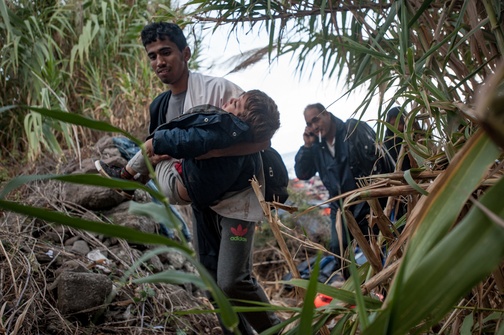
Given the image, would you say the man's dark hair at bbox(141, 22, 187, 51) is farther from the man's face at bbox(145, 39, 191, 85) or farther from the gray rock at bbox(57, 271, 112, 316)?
the gray rock at bbox(57, 271, 112, 316)

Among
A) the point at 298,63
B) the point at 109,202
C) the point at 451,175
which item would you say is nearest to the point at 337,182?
the point at 298,63

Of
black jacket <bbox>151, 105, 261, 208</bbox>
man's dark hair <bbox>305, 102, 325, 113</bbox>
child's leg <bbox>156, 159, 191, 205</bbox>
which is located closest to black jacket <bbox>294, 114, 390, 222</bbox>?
man's dark hair <bbox>305, 102, 325, 113</bbox>

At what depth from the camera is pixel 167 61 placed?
8.39 ft

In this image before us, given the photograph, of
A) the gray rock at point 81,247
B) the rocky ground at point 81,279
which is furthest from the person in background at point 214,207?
the gray rock at point 81,247

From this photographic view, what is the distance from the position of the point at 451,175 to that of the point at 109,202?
3.19m

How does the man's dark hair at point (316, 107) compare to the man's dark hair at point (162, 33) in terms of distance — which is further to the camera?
the man's dark hair at point (316, 107)

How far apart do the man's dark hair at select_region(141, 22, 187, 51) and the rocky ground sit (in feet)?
2.82

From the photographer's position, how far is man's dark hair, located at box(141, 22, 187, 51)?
258 cm

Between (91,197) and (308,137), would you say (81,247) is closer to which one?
(91,197)

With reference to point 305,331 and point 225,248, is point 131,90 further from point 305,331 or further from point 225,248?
point 305,331

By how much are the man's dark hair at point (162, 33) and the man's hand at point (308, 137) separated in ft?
5.58

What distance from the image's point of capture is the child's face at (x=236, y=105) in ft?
7.75

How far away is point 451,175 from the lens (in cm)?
77

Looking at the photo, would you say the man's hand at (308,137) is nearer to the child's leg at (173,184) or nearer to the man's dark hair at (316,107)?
the man's dark hair at (316,107)
